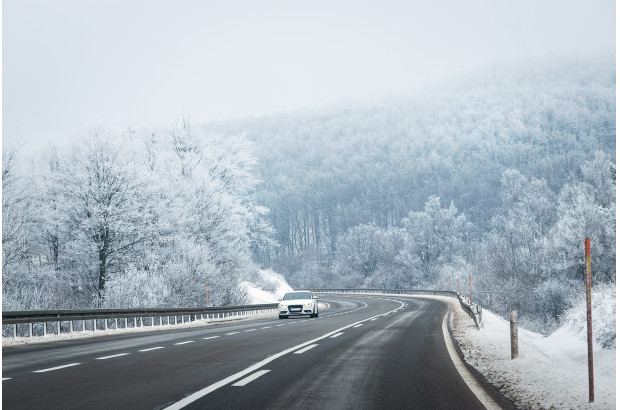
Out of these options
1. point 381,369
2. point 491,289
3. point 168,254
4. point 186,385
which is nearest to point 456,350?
point 381,369

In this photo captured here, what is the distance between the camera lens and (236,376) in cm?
1001

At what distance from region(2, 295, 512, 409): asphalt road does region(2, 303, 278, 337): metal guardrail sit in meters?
3.16

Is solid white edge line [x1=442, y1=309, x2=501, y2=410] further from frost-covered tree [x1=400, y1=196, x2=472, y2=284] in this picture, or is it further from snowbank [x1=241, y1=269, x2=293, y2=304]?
frost-covered tree [x1=400, y1=196, x2=472, y2=284]

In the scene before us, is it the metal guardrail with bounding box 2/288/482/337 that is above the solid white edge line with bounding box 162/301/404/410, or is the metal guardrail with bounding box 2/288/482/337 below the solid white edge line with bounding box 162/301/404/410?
below

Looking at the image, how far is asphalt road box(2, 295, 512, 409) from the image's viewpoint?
25.2ft

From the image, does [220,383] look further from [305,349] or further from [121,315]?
[121,315]

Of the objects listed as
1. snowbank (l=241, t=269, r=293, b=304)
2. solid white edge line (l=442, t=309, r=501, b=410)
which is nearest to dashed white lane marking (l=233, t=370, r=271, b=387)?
solid white edge line (l=442, t=309, r=501, b=410)

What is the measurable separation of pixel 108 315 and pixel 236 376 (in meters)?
15.8

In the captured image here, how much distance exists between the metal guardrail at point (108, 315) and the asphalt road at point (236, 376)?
10.4 ft

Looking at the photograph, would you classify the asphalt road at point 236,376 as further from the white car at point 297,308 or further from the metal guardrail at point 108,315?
the white car at point 297,308

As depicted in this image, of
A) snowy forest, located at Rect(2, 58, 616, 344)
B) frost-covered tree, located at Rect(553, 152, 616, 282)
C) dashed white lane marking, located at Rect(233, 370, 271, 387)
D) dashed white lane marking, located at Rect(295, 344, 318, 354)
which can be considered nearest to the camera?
dashed white lane marking, located at Rect(233, 370, 271, 387)

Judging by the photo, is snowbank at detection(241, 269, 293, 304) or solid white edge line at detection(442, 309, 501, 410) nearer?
solid white edge line at detection(442, 309, 501, 410)

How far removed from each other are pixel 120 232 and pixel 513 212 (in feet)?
199

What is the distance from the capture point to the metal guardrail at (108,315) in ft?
62.7
